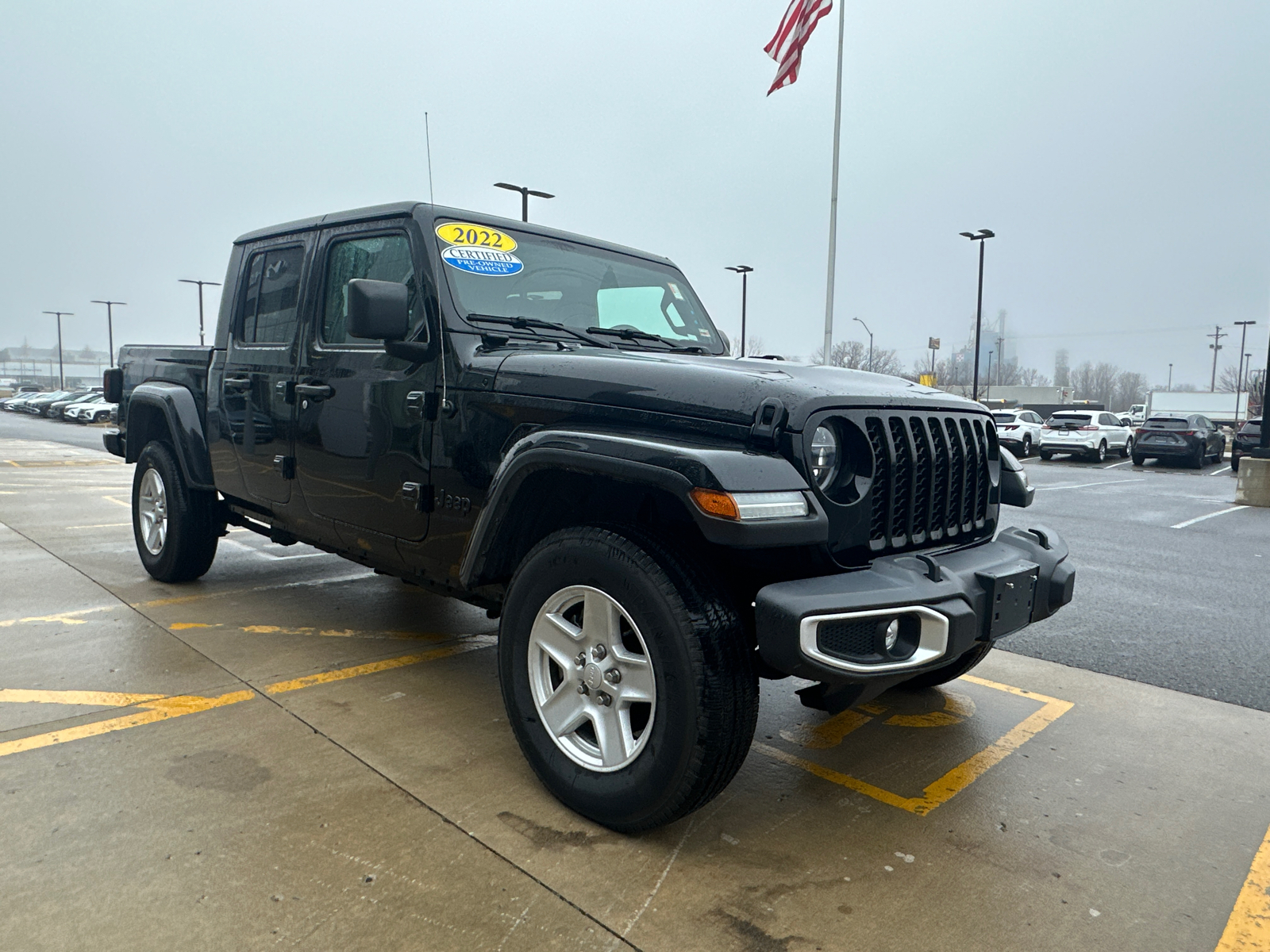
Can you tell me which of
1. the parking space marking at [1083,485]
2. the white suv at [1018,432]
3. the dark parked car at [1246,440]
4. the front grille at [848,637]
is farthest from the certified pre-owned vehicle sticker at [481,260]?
the white suv at [1018,432]

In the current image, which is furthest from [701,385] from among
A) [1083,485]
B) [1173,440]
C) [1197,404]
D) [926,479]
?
[1197,404]

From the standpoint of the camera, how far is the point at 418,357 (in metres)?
3.38

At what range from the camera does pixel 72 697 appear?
11.9 feet

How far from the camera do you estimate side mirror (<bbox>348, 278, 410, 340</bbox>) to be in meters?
3.13

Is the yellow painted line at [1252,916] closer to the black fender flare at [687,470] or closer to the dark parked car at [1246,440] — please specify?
the black fender flare at [687,470]

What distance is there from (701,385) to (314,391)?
2.10 meters

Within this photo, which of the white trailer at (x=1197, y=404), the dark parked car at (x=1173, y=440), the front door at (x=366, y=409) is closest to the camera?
the front door at (x=366, y=409)

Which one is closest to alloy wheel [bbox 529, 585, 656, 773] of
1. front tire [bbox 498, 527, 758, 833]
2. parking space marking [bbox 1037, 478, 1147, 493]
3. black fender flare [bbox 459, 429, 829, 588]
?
front tire [bbox 498, 527, 758, 833]

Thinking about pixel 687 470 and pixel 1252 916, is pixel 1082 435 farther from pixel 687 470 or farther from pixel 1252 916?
pixel 687 470

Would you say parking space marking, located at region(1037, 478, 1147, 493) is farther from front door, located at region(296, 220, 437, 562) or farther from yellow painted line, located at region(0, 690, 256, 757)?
yellow painted line, located at region(0, 690, 256, 757)

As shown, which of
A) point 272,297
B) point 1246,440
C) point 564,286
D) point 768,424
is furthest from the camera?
point 1246,440

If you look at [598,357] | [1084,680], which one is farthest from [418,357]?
[1084,680]

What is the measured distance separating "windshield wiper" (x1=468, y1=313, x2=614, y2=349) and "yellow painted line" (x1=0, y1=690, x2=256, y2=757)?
1.83m

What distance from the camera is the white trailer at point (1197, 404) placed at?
198 ft
